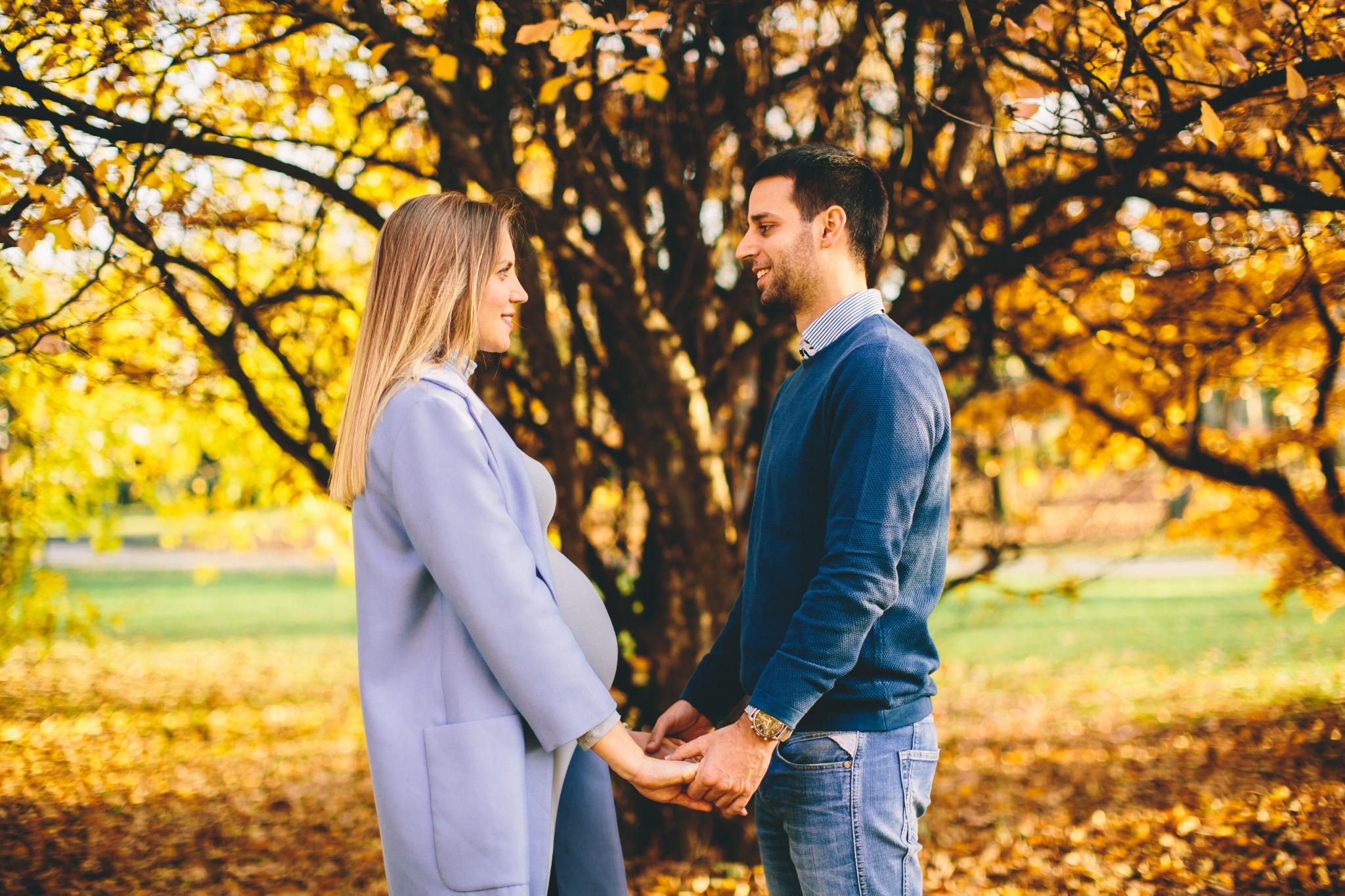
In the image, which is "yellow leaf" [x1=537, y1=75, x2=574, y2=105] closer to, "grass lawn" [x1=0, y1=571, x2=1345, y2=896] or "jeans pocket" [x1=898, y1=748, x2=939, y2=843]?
"jeans pocket" [x1=898, y1=748, x2=939, y2=843]

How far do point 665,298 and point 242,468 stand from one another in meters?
3.44

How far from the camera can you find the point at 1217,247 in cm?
400

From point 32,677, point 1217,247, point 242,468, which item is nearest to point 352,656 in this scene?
point 32,677

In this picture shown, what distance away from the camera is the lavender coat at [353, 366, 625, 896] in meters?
1.85

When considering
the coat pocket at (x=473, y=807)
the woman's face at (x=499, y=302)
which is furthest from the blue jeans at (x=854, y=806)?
the woman's face at (x=499, y=302)

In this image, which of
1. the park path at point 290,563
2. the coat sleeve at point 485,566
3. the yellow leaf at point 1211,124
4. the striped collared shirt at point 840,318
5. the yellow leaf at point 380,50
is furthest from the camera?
the park path at point 290,563

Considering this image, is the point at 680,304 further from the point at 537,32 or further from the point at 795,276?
the point at 795,276

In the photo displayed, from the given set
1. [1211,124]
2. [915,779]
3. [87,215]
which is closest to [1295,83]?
[1211,124]

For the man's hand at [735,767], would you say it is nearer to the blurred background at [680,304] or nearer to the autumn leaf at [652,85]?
the blurred background at [680,304]

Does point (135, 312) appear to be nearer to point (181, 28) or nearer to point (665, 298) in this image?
point (181, 28)

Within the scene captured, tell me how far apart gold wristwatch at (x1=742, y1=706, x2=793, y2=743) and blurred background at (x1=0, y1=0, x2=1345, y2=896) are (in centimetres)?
197

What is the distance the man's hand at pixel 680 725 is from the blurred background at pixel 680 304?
176cm

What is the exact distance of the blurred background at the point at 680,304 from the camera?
11.2 ft

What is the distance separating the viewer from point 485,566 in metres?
1.83
